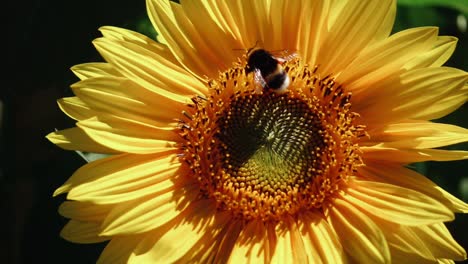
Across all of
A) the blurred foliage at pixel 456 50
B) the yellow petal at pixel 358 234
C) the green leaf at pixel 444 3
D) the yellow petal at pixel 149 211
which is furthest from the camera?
the blurred foliage at pixel 456 50

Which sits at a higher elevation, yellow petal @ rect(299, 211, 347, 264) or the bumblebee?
the bumblebee

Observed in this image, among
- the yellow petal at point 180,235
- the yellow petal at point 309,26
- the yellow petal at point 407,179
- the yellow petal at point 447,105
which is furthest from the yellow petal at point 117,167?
the yellow petal at point 447,105

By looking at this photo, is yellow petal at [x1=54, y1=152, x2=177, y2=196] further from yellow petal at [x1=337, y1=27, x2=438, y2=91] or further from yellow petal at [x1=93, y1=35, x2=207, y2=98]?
yellow petal at [x1=337, y1=27, x2=438, y2=91]

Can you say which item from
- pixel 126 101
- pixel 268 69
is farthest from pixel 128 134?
pixel 268 69

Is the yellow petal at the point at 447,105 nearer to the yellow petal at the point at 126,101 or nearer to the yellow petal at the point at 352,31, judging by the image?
the yellow petal at the point at 352,31

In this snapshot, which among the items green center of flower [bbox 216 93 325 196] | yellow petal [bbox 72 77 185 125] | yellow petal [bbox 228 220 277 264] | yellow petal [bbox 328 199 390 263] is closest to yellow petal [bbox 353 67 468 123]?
green center of flower [bbox 216 93 325 196]

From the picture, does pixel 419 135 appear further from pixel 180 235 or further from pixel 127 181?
pixel 127 181
